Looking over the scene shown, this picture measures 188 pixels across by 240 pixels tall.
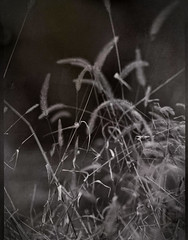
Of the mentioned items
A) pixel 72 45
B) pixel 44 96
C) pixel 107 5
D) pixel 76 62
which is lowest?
pixel 44 96

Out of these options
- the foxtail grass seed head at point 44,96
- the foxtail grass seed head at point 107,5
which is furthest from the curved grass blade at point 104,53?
the foxtail grass seed head at point 44,96

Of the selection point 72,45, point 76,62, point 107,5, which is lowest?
point 76,62

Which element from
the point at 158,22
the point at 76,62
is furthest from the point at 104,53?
the point at 158,22

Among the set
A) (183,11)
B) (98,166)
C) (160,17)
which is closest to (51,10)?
(160,17)

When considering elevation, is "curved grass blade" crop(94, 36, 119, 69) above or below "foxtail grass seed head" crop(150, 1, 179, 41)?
below

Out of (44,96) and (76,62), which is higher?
(76,62)

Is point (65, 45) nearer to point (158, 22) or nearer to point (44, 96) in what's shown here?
point (44, 96)

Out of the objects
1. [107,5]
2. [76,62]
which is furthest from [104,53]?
[107,5]

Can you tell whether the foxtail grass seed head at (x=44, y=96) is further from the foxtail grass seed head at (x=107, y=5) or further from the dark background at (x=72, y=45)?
the foxtail grass seed head at (x=107, y=5)

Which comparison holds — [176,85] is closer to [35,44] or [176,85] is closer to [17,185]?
[35,44]

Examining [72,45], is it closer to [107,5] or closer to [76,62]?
[76,62]

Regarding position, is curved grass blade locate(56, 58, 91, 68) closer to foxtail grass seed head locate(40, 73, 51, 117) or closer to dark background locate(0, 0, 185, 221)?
dark background locate(0, 0, 185, 221)

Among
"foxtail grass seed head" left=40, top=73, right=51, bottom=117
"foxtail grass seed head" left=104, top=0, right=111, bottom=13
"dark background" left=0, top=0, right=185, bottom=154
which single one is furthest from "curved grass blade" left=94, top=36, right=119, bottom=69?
"foxtail grass seed head" left=40, top=73, right=51, bottom=117

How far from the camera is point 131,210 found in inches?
130
